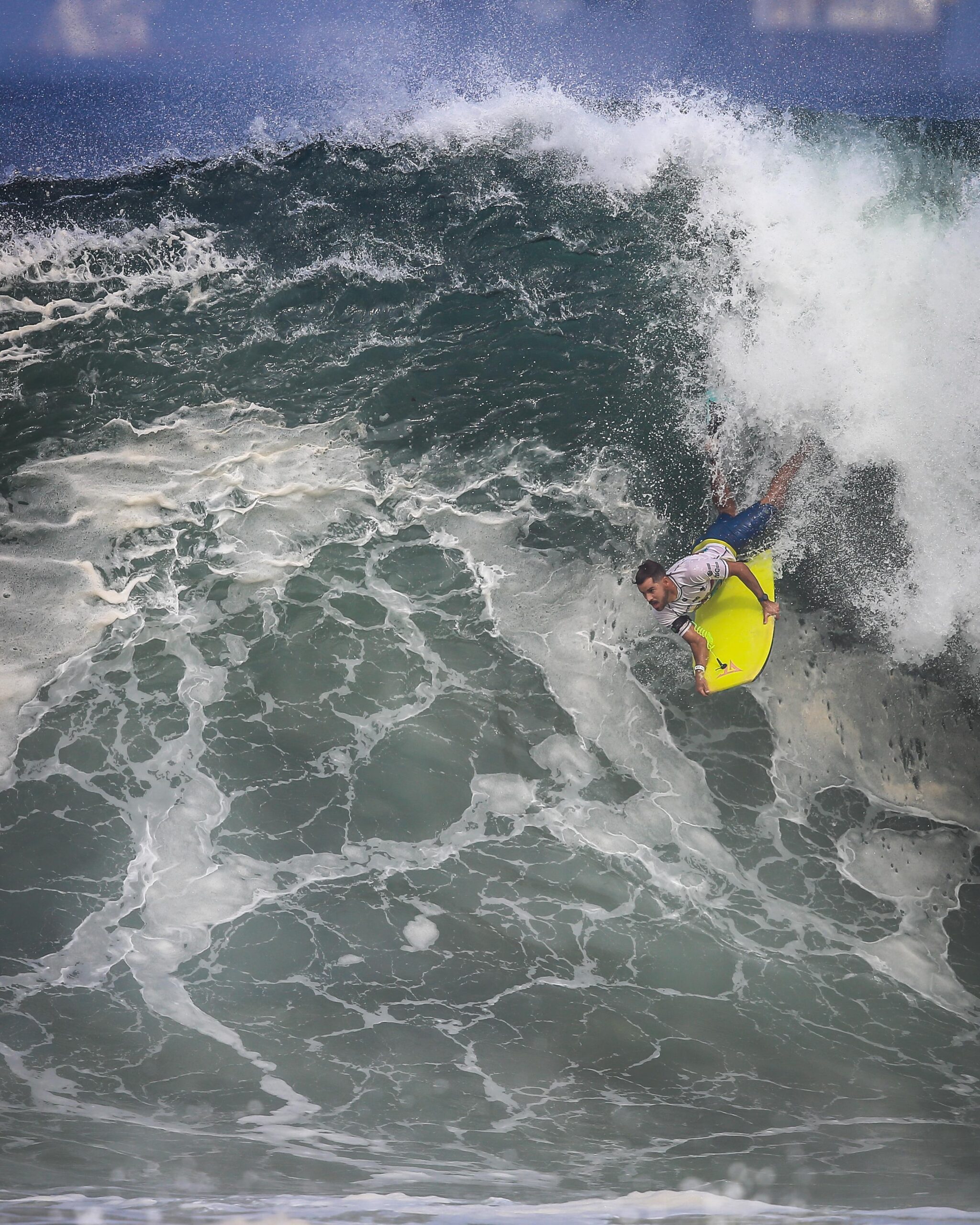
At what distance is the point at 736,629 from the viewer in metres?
5.02

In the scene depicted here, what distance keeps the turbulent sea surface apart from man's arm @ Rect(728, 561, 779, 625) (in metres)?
0.74

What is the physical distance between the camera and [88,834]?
18.2ft

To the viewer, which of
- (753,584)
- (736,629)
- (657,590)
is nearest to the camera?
(657,590)

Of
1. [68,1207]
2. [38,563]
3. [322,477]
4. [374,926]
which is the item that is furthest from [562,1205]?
[38,563]

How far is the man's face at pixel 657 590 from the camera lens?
4547 mm

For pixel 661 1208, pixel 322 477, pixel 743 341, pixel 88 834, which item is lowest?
pixel 661 1208

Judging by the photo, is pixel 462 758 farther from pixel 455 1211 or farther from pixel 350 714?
pixel 455 1211

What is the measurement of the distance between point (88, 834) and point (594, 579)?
14.3 ft

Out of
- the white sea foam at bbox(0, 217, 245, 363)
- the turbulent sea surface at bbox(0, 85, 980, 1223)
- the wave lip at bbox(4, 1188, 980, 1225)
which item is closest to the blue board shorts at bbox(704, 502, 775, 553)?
the turbulent sea surface at bbox(0, 85, 980, 1223)

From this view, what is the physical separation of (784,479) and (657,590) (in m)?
1.36

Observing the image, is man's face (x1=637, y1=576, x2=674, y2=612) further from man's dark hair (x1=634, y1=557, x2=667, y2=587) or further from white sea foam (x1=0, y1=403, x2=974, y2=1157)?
white sea foam (x1=0, y1=403, x2=974, y2=1157)

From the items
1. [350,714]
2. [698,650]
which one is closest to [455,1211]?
[350,714]

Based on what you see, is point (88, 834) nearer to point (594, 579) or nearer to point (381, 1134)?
point (381, 1134)

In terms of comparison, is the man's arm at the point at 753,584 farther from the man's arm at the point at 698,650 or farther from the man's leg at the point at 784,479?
the man's leg at the point at 784,479
